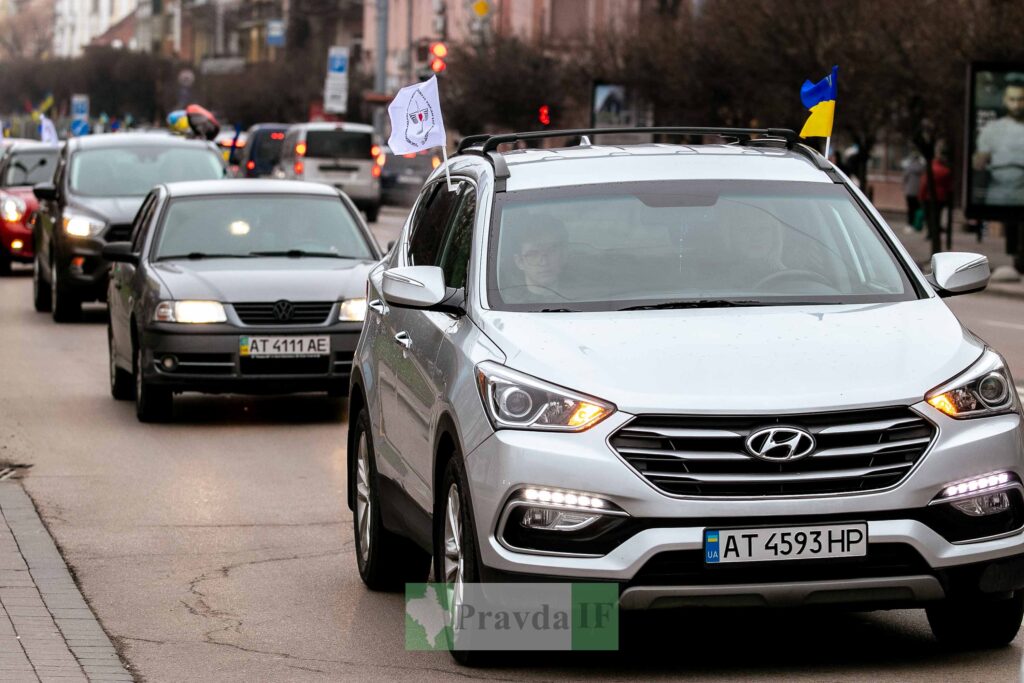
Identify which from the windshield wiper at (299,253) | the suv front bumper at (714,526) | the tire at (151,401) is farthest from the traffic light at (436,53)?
the suv front bumper at (714,526)

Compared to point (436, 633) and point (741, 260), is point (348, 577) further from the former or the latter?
point (741, 260)

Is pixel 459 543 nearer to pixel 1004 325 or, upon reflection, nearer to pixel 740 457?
pixel 740 457

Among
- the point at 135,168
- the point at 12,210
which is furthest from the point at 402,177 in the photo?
the point at 135,168

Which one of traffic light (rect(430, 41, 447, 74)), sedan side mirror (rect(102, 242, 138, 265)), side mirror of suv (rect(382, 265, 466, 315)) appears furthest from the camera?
traffic light (rect(430, 41, 447, 74))

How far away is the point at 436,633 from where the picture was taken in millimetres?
7250

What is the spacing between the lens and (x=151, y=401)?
1388 cm

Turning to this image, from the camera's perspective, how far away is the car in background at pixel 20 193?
29.4 metres

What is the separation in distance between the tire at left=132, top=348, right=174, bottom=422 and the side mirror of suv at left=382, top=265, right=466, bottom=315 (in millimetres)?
6902

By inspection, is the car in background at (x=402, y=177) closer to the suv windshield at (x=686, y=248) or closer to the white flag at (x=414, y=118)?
the white flag at (x=414, y=118)

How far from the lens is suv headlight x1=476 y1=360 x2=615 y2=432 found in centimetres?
616

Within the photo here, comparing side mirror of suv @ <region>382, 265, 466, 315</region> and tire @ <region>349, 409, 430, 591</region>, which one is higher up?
side mirror of suv @ <region>382, 265, 466, 315</region>

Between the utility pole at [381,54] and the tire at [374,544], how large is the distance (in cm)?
5487

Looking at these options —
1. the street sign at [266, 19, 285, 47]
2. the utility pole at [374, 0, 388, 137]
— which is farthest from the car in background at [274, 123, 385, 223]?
the street sign at [266, 19, 285, 47]

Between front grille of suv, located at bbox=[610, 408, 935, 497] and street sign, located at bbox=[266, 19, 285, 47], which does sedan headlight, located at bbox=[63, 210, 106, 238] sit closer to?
A: front grille of suv, located at bbox=[610, 408, 935, 497]
